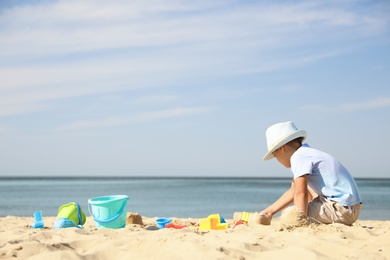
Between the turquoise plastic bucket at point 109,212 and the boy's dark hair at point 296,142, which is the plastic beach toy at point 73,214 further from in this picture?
the boy's dark hair at point 296,142

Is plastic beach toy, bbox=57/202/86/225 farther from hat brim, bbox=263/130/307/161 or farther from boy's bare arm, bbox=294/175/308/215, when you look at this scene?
boy's bare arm, bbox=294/175/308/215

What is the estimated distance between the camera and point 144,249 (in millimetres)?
3182

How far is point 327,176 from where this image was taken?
14.0 feet

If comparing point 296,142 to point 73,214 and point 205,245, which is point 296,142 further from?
point 73,214

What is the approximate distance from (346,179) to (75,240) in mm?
2419

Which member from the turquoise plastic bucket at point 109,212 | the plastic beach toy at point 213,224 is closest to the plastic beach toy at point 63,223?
the turquoise plastic bucket at point 109,212

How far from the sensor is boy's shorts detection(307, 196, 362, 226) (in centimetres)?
429

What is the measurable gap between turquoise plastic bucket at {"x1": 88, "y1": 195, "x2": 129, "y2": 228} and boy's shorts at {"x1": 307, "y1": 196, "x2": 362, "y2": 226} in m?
2.01

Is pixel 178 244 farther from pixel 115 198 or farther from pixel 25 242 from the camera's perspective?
pixel 115 198

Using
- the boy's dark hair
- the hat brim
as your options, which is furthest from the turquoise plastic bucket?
the boy's dark hair

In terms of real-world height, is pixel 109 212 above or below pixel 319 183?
below

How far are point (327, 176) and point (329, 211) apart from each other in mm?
320

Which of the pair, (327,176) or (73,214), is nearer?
(327,176)

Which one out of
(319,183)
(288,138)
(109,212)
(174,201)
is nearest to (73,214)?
(109,212)
